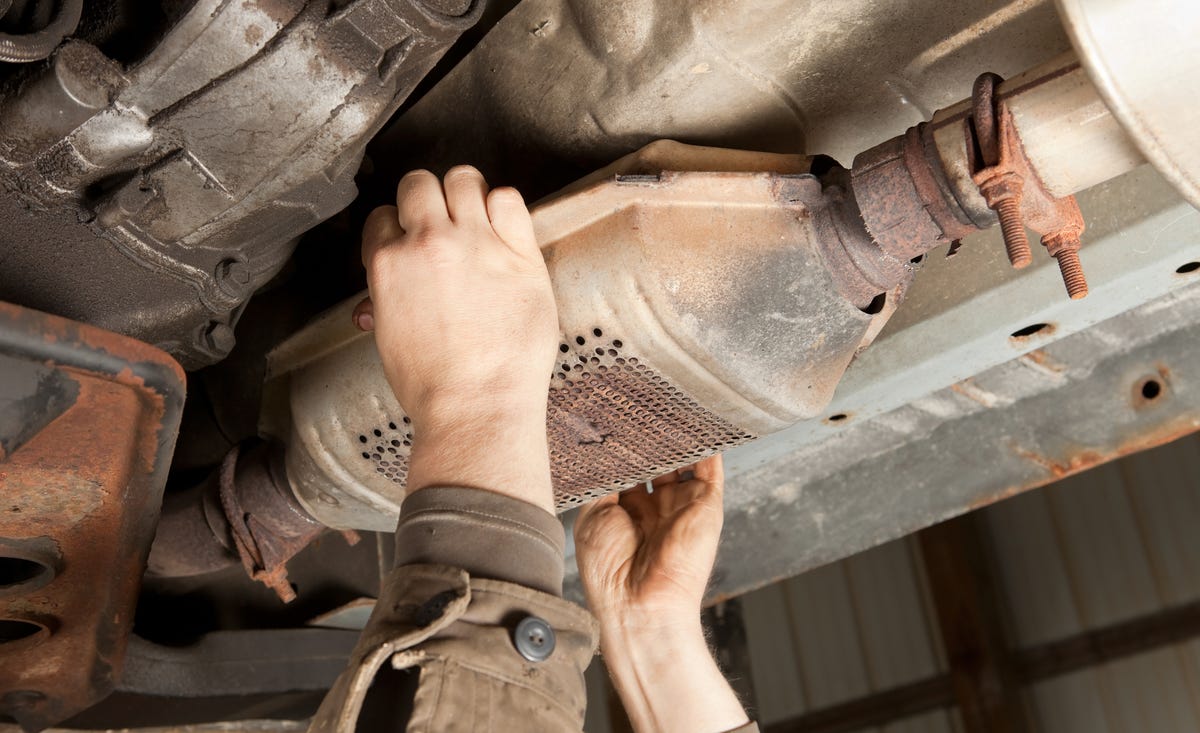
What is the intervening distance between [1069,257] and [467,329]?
0.53m

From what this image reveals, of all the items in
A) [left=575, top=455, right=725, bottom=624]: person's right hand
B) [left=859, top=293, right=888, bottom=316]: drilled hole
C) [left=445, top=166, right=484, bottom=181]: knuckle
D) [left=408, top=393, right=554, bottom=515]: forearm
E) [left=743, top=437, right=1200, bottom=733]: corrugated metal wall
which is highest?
[left=743, top=437, right=1200, bottom=733]: corrugated metal wall

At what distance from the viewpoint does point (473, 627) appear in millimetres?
838

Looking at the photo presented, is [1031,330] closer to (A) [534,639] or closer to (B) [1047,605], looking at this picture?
(A) [534,639]

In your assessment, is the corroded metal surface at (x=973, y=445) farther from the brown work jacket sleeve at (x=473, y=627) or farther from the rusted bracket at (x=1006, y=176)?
the brown work jacket sleeve at (x=473, y=627)

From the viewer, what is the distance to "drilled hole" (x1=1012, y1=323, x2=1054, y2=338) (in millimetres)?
1326

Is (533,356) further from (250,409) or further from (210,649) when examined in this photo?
(210,649)

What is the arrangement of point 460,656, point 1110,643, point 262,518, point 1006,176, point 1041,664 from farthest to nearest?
point 1041,664 < point 1110,643 < point 262,518 < point 1006,176 < point 460,656

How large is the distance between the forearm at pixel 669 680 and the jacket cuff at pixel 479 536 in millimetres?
457

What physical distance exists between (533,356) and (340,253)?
1.77ft

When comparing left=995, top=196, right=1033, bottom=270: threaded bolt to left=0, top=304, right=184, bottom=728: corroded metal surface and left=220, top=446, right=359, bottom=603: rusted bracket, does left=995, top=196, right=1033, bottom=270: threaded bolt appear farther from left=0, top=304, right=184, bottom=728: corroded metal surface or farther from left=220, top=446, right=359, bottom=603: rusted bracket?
left=220, top=446, right=359, bottom=603: rusted bracket

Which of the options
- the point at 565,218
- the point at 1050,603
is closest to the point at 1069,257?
the point at 565,218

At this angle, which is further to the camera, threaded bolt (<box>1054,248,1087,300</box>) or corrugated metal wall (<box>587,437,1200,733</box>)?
corrugated metal wall (<box>587,437,1200,733</box>)

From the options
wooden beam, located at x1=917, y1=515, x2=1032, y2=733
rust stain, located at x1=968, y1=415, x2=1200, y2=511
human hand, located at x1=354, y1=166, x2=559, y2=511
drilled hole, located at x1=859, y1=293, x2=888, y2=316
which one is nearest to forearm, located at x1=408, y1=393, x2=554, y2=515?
human hand, located at x1=354, y1=166, x2=559, y2=511

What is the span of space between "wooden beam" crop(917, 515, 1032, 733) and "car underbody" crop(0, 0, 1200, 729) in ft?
15.8
